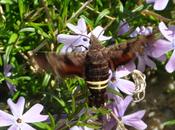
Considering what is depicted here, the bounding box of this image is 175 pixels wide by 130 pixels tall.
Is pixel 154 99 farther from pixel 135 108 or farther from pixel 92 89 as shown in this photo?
pixel 92 89

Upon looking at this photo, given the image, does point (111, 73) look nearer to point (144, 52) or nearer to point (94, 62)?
point (144, 52)

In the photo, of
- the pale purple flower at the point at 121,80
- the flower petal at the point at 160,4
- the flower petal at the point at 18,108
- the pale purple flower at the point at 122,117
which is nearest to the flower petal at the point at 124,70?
the pale purple flower at the point at 121,80

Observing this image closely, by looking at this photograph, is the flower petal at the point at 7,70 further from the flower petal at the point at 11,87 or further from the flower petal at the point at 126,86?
the flower petal at the point at 126,86

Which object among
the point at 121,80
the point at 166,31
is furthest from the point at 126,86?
the point at 166,31

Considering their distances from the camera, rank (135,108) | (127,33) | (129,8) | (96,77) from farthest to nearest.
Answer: (135,108), (129,8), (127,33), (96,77)

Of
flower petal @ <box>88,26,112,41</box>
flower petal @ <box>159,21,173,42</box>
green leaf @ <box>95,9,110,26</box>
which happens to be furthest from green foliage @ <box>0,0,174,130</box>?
flower petal @ <box>159,21,173,42</box>

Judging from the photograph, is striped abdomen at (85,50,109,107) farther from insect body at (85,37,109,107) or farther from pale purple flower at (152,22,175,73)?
pale purple flower at (152,22,175,73)

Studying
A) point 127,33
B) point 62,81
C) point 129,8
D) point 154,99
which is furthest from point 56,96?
point 154,99

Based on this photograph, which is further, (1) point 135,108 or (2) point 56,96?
(1) point 135,108
